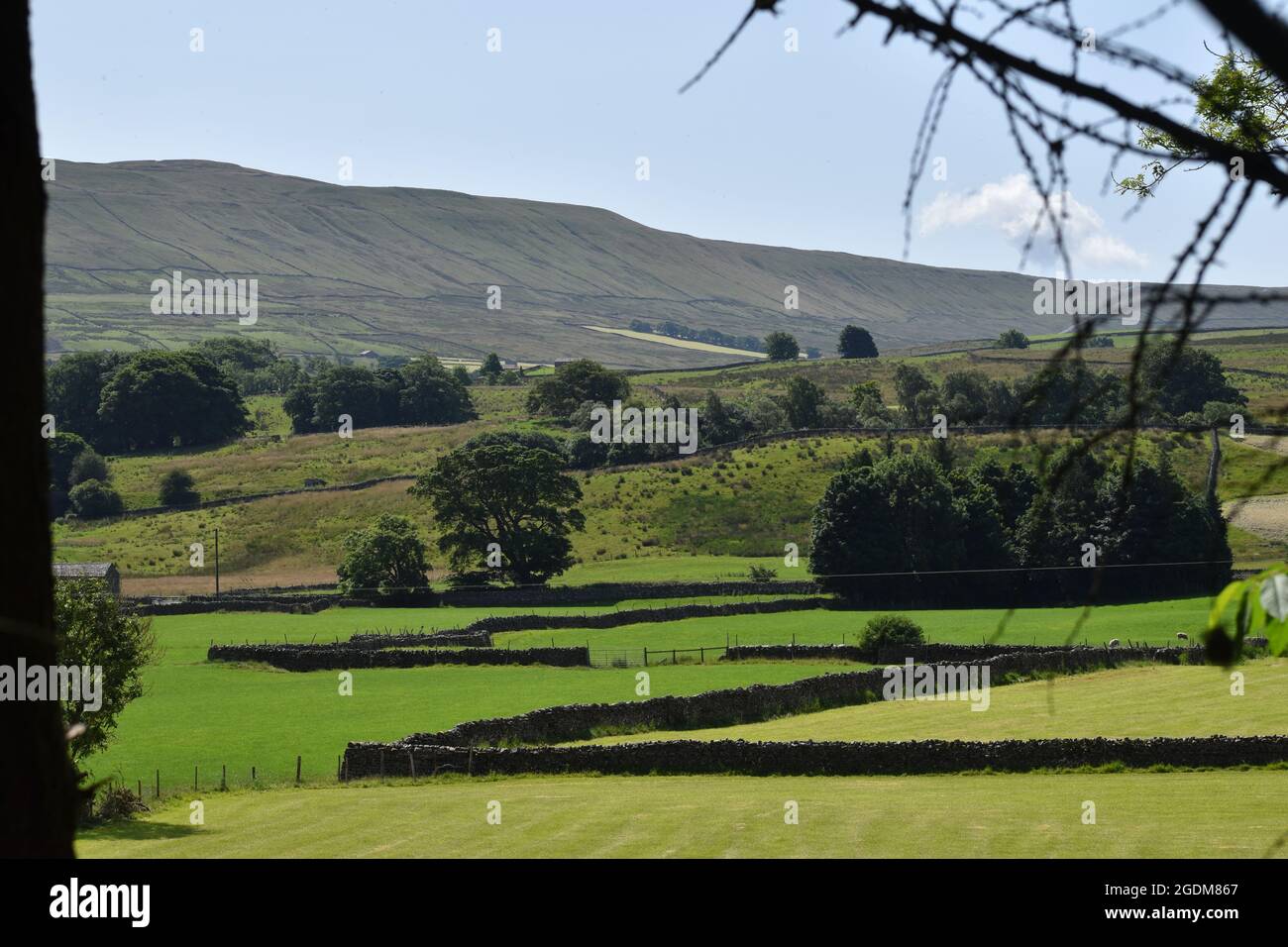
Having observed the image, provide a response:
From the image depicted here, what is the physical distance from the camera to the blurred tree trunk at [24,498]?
12.0 feet

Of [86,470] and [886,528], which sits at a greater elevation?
[86,470]

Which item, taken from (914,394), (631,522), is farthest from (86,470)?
(914,394)

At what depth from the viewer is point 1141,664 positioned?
50.5m

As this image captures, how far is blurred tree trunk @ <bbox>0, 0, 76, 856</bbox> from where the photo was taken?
366cm

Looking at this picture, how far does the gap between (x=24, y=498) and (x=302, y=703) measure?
4813cm

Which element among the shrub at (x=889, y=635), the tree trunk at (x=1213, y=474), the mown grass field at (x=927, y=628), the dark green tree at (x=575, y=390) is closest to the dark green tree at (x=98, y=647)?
the tree trunk at (x=1213, y=474)

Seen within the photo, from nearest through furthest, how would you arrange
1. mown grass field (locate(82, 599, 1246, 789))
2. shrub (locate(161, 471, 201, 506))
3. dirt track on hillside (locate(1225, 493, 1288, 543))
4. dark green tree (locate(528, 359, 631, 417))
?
mown grass field (locate(82, 599, 1246, 789))
dirt track on hillside (locate(1225, 493, 1288, 543))
shrub (locate(161, 471, 201, 506))
dark green tree (locate(528, 359, 631, 417))

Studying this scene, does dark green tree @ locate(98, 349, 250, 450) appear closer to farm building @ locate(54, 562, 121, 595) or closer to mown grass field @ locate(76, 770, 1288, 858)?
farm building @ locate(54, 562, 121, 595)

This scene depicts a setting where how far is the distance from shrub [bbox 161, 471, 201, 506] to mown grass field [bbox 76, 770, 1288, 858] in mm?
90810

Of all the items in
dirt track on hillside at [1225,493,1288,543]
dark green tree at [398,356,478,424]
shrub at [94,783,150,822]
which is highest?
dark green tree at [398,356,478,424]

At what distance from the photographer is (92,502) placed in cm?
11656

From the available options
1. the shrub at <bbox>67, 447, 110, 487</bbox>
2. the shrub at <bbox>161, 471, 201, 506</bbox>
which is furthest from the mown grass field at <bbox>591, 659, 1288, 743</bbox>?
the shrub at <bbox>67, 447, 110, 487</bbox>

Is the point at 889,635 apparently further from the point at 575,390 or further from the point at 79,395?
the point at 79,395

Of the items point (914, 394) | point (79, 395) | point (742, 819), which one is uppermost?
point (79, 395)
